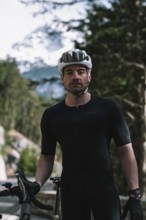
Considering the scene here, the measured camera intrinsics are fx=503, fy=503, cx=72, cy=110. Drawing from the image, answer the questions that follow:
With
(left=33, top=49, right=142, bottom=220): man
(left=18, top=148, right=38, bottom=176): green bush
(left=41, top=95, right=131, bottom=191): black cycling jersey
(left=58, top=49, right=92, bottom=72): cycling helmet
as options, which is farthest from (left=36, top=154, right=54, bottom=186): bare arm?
(left=18, top=148, right=38, bottom=176): green bush

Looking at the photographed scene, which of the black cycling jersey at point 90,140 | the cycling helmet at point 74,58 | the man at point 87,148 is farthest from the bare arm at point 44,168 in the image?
the cycling helmet at point 74,58

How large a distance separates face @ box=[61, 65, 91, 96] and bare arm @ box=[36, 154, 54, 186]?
1.85ft

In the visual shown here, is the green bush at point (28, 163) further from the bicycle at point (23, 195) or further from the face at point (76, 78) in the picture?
the bicycle at point (23, 195)

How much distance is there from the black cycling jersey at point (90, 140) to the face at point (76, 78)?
0.12m

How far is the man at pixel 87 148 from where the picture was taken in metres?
3.33

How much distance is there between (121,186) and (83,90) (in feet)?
75.4

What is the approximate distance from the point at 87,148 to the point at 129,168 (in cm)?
31

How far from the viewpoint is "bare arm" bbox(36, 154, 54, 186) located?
3579 millimetres

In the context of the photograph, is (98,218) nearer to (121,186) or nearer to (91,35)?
(91,35)

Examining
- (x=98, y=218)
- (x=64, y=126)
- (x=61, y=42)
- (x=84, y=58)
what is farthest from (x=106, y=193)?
(x=61, y=42)

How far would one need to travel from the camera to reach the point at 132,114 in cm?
2273

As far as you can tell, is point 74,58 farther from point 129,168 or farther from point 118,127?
point 129,168

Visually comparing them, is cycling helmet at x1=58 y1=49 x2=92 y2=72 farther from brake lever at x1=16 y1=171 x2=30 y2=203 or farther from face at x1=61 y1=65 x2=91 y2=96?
brake lever at x1=16 y1=171 x2=30 y2=203

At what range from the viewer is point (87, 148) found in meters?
3.39
